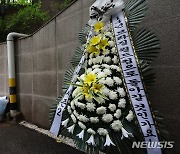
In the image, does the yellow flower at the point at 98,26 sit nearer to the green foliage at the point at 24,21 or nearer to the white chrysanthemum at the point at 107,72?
the white chrysanthemum at the point at 107,72

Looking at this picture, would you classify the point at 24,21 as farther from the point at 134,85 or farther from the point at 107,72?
the point at 134,85

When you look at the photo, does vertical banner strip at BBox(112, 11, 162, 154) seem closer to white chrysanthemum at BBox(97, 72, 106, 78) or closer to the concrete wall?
white chrysanthemum at BBox(97, 72, 106, 78)

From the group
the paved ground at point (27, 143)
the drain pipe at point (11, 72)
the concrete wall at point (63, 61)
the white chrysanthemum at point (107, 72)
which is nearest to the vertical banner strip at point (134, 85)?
the white chrysanthemum at point (107, 72)

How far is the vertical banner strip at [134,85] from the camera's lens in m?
2.28

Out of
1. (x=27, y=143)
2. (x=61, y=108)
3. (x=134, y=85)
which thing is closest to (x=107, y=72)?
(x=134, y=85)

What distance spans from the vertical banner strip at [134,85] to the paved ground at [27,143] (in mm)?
1903

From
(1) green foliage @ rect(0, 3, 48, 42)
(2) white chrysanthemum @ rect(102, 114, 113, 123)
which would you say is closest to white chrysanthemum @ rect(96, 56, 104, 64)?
(2) white chrysanthemum @ rect(102, 114, 113, 123)

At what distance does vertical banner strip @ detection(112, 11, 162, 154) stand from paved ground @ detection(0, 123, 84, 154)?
74.9 inches

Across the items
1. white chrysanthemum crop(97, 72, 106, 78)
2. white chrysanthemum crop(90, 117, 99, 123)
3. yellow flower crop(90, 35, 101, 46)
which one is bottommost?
white chrysanthemum crop(90, 117, 99, 123)

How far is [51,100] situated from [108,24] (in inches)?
114

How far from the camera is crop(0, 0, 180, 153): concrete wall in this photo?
2.84m

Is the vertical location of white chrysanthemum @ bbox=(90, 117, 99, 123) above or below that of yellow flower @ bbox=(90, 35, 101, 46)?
below

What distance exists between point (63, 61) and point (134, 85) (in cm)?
270

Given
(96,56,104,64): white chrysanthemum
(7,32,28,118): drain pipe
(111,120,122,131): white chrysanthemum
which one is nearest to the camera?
(111,120,122,131): white chrysanthemum
